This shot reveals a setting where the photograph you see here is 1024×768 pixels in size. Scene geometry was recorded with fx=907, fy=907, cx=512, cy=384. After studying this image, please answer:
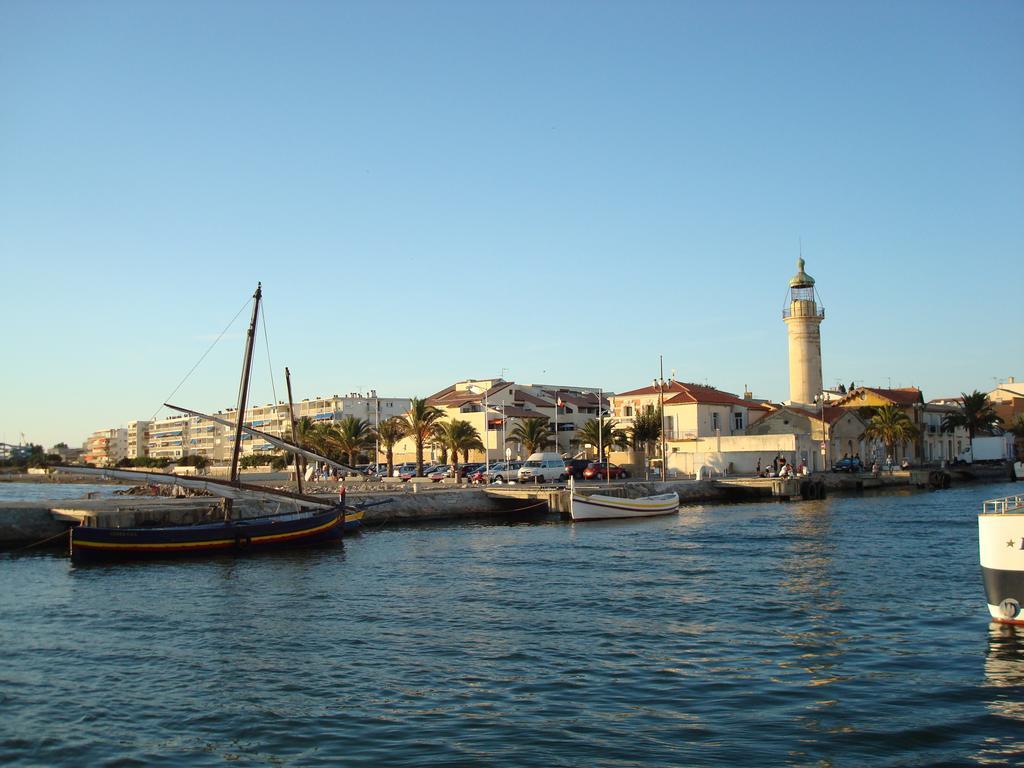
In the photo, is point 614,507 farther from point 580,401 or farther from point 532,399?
point 580,401

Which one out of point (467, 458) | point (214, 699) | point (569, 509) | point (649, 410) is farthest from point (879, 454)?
point (214, 699)

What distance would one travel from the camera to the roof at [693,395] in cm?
8769

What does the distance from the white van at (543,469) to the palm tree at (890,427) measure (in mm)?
39463

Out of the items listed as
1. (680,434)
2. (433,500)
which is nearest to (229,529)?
(433,500)

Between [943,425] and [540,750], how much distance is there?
11018 cm

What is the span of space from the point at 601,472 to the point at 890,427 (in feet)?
114

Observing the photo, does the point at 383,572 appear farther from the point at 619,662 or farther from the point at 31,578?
the point at 619,662

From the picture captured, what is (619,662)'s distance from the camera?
59.9ft

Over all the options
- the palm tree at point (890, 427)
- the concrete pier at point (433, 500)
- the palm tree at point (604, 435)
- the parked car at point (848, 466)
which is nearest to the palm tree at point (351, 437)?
the concrete pier at point (433, 500)

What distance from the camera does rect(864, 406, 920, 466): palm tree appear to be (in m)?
91.8

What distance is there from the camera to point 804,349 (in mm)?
101188

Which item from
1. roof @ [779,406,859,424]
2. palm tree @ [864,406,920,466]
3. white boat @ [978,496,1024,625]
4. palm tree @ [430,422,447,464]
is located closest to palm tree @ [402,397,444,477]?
palm tree @ [430,422,447,464]

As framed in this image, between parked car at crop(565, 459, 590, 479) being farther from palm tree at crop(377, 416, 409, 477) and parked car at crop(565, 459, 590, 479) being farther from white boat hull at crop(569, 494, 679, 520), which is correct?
palm tree at crop(377, 416, 409, 477)

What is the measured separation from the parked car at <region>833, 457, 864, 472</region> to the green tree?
16.6ft
